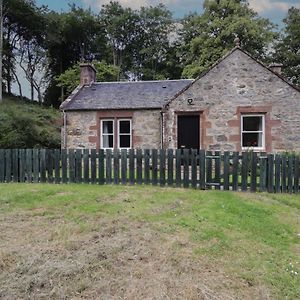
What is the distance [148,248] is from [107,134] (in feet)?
46.7

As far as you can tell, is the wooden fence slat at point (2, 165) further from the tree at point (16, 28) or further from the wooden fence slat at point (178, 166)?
the tree at point (16, 28)

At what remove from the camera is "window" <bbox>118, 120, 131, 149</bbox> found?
62.0 ft

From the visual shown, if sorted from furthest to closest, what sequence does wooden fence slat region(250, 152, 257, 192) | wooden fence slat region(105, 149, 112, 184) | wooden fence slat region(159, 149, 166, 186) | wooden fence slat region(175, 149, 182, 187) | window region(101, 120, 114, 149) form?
window region(101, 120, 114, 149) < wooden fence slat region(105, 149, 112, 184) < wooden fence slat region(159, 149, 166, 186) < wooden fence slat region(175, 149, 182, 187) < wooden fence slat region(250, 152, 257, 192)

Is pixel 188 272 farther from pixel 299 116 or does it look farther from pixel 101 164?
pixel 299 116

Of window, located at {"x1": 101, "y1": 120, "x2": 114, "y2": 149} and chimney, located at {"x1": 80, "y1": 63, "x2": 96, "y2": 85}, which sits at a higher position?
chimney, located at {"x1": 80, "y1": 63, "x2": 96, "y2": 85}

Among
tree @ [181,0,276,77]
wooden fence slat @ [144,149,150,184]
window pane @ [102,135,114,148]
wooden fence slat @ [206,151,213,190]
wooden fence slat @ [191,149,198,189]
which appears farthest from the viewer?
tree @ [181,0,276,77]

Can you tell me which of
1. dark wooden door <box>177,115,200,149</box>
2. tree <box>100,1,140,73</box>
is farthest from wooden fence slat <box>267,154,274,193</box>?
tree <box>100,1,140,73</box>

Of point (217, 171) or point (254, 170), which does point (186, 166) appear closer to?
point (217, 171)

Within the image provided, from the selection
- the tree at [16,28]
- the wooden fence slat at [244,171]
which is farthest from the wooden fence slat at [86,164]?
the tree at [16,28]

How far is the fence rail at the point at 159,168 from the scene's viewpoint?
988cm

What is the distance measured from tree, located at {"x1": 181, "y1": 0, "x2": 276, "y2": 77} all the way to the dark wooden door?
63.0 ft

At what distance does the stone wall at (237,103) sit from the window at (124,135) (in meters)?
3.53

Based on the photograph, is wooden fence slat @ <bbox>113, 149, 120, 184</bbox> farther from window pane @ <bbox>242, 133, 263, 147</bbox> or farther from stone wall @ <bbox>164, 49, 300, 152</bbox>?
window pane @ <bbox>242, 133, 263, 147</bbox>

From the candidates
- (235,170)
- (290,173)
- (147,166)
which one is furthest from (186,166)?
(290,173)
